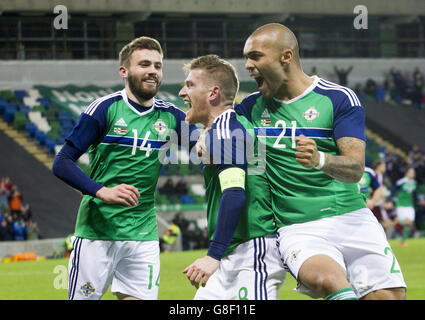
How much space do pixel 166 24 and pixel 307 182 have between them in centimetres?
2746

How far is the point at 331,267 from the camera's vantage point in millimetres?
4375

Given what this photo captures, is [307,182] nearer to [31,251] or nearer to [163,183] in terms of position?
[31,251]

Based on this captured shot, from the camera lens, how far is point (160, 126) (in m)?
5.87

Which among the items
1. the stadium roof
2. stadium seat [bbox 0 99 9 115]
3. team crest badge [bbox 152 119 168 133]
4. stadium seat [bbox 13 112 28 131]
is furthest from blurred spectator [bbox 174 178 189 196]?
team crest badge [bbox 152 119 168 133]

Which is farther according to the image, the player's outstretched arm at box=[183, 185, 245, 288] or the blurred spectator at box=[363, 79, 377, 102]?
the blurred spectator at box=[363, 79, 377, 102]

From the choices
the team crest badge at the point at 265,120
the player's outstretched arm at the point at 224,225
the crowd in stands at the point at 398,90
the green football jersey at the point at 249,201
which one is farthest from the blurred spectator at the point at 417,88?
the player's outstretched arm at the point at 224,225

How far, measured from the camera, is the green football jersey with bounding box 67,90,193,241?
5.73 m

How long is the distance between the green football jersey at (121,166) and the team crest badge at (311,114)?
4.72 ft

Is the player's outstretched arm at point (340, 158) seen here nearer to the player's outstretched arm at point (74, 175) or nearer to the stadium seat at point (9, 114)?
the player's outstretched arm at point (74, 175)

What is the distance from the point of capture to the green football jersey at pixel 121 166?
18.8ft

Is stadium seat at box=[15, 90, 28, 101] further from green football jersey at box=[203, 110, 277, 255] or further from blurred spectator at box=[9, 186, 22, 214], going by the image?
green football jersey at box=[203, 110, 277, 255]

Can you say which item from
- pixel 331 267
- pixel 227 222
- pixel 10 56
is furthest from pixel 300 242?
pixel 10 56

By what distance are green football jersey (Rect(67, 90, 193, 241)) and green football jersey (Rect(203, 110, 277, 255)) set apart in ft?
3.75

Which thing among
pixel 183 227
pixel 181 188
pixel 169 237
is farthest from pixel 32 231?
pixel 181 188
